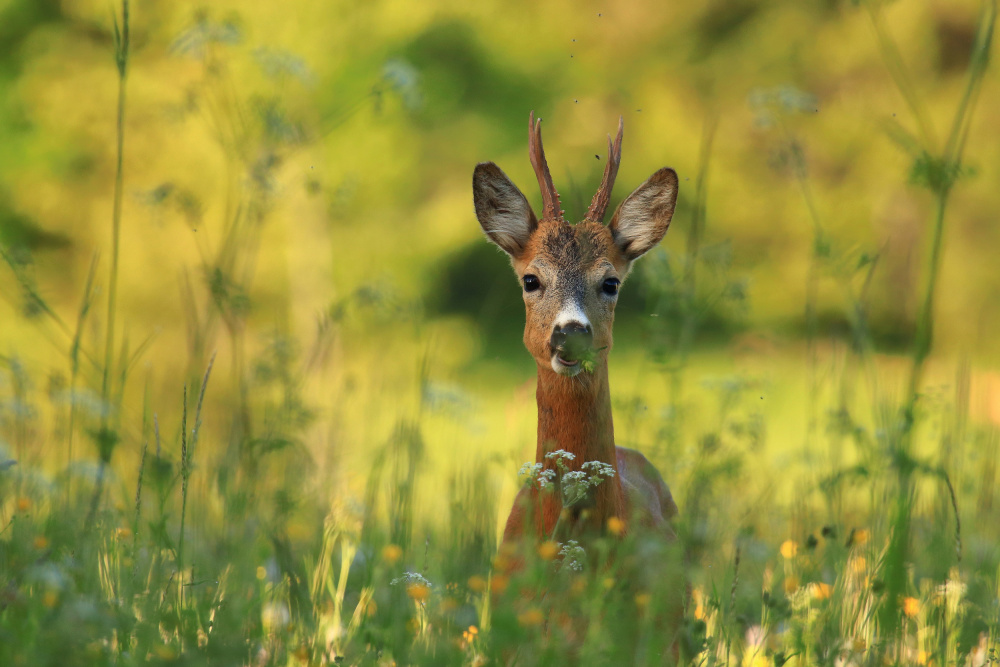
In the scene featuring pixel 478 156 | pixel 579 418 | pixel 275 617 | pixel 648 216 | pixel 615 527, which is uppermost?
pixel 478 156

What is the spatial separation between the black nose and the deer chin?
0.07 feet

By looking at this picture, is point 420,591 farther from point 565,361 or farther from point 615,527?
point 565,361

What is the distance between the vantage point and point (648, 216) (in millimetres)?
4246

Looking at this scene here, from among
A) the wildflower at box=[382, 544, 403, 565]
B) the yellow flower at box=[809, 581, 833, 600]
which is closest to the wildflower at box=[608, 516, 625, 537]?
the yellow flower at box=[809, 581, 833, 600]

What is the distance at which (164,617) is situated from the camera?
7.30ft

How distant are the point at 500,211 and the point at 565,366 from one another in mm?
991

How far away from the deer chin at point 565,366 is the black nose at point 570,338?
21 millimetres

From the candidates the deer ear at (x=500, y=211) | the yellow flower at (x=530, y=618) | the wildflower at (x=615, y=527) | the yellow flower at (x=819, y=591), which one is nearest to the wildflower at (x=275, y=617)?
the yellow flower at (x=530, y=618)

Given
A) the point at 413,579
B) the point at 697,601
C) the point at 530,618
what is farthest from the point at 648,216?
the point at 530,618

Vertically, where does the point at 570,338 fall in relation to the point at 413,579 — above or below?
above

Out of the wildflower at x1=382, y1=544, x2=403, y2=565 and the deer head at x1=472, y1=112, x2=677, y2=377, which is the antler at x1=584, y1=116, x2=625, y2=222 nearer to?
the deer head at x1=472, y1=112, x2=677, y2=377

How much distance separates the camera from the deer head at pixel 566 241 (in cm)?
388

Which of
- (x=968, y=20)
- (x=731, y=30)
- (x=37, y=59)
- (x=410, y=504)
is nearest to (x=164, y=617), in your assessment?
(x=410, y=504)

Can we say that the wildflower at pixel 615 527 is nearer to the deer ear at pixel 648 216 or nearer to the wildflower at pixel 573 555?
the wildflower at pixel 573 555
